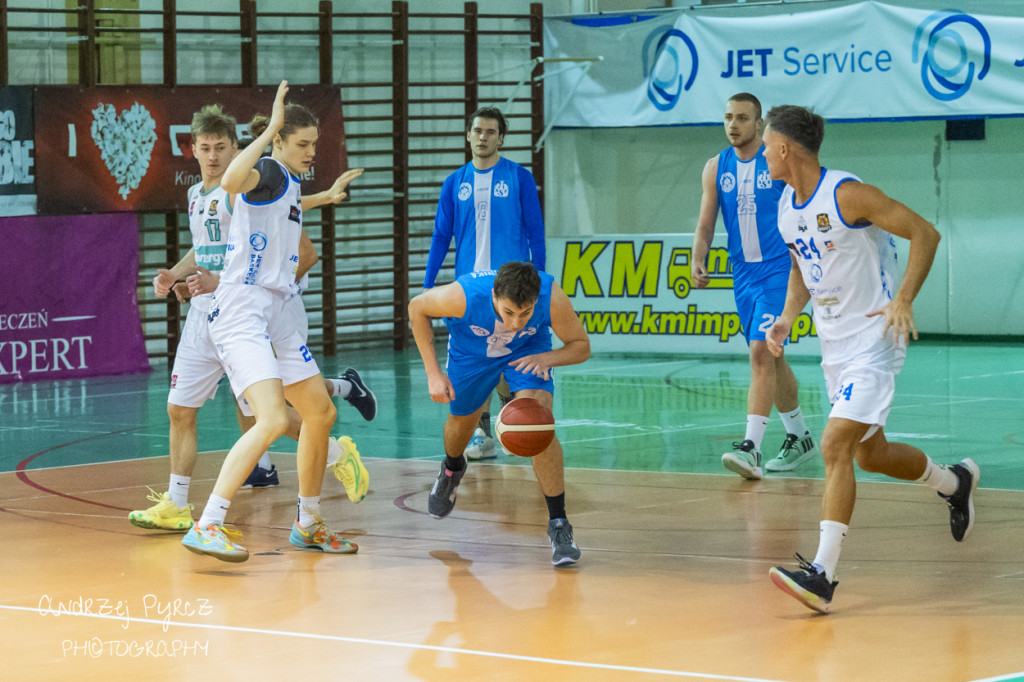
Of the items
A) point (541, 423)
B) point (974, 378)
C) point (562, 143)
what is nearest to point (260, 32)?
point (562, 143)

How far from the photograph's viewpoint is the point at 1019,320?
54.0 feet

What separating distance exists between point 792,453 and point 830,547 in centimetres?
330

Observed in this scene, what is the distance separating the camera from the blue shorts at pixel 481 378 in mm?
6332

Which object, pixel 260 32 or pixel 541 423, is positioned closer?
pixel 541 423

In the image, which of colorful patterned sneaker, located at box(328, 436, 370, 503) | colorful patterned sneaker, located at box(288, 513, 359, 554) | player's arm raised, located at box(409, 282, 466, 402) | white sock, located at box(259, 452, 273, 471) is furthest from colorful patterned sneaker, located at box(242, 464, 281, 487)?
player's arm raised, located at box(409, 282, 466, 402)

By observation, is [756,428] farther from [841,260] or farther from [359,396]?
[841,260]

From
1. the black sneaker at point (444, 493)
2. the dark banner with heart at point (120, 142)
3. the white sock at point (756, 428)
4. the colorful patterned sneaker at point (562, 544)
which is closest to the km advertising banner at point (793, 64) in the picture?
the dark banner with heart at point (120, 142)

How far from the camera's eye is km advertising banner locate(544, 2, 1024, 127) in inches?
603

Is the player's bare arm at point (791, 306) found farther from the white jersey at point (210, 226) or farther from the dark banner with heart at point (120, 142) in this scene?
the dark banner with heart at point (120, 142)

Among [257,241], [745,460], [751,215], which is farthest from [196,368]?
[751,215]

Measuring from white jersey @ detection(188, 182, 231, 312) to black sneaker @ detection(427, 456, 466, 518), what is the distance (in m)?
1.31

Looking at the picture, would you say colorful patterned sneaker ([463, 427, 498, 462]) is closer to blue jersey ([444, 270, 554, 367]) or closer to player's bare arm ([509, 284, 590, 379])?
blue jersey ([444, 270, 554, 367])

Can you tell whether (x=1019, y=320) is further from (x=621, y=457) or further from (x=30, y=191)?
(x=30, y=191)

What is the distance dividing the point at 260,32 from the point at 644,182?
215 inches
